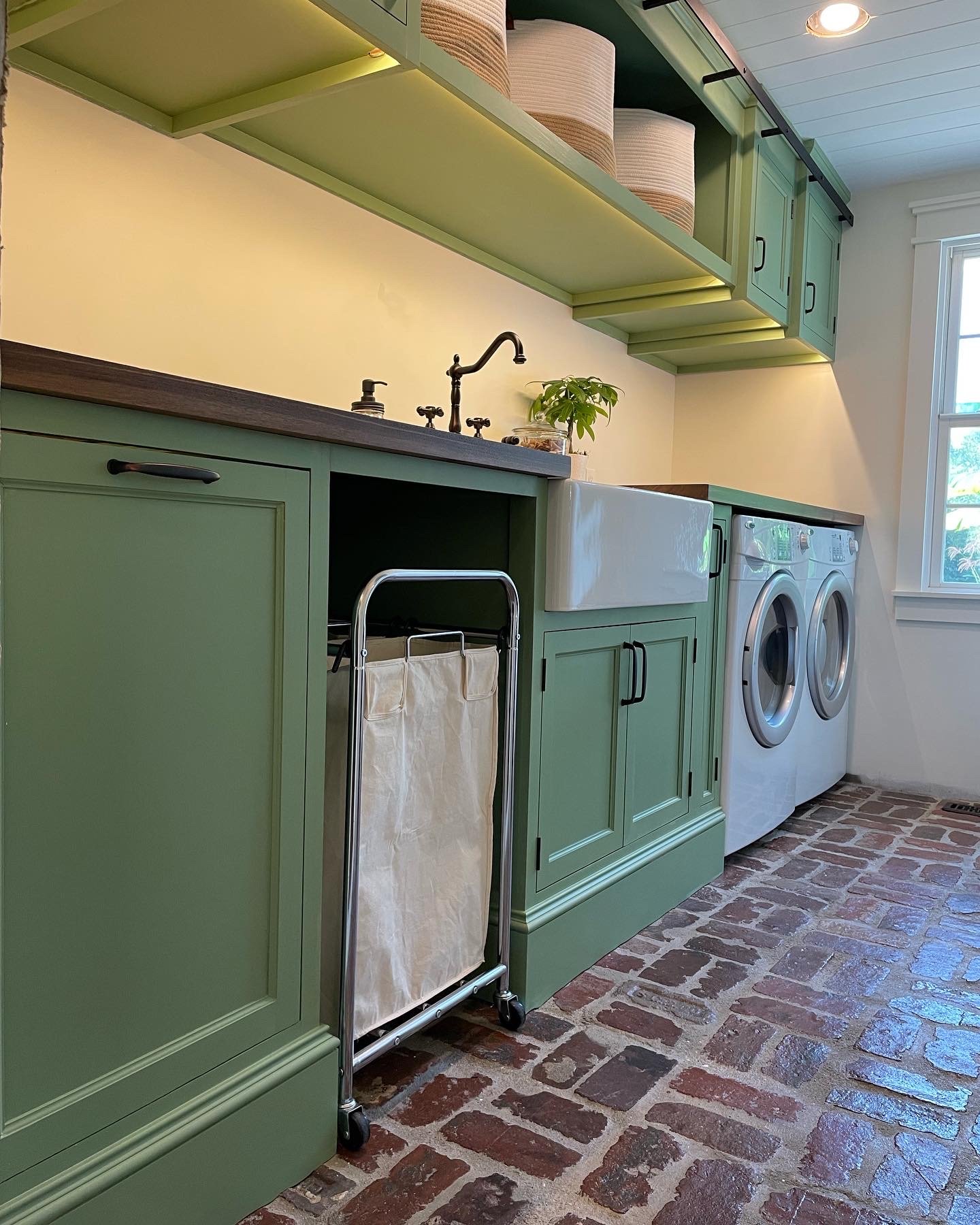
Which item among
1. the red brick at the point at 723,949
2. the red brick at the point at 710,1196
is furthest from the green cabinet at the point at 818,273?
the red brick at the point at 710,1196

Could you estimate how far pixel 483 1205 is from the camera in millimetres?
1302

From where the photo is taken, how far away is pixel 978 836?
10.5 ft

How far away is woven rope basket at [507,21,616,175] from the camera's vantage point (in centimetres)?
222

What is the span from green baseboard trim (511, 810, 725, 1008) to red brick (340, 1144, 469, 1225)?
495 millimetres

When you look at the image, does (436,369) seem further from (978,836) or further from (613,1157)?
(978,836)

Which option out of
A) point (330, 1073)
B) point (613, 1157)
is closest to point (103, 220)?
point (330, 1073)

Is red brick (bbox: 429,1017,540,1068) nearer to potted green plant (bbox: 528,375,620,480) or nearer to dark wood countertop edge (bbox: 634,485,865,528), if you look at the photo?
dark wood countertop edge (bbox: 634,485,865,528)

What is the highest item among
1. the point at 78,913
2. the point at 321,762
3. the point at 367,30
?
the point at 367,30

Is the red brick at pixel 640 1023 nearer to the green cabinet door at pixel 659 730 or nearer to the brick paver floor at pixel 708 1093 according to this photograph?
the brick paver floor at pixel 708 1093

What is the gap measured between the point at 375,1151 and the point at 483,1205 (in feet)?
0.67

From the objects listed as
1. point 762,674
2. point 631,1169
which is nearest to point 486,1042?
point 631,1169

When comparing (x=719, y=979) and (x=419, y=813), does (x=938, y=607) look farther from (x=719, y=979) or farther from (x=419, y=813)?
(x=419, y=813)

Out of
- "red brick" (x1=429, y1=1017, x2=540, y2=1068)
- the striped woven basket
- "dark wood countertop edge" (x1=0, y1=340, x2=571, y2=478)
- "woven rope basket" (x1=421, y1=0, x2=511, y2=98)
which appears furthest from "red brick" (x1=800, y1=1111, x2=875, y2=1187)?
the striped woven basket

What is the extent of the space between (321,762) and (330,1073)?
47cm
